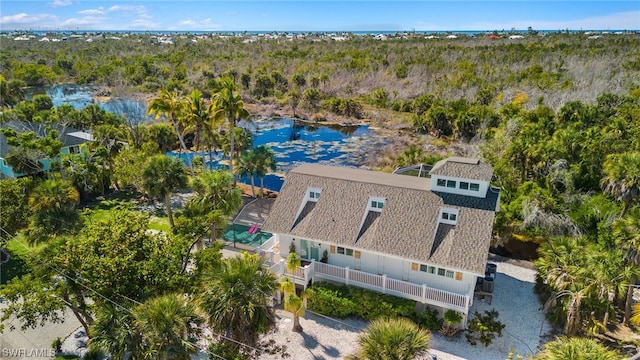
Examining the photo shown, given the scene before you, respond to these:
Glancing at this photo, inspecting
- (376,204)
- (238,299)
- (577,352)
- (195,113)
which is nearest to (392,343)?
(577,352)

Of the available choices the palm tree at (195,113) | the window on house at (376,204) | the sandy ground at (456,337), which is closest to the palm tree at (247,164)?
the palm tree at (195,113)

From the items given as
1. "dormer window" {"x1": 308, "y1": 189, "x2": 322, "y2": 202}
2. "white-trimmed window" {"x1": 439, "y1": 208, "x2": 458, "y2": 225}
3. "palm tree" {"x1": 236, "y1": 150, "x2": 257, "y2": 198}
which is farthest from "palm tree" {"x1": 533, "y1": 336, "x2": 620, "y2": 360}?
"palm tree" {"x1": 236, "y1": 150, "x2": 257, "y2": 198}

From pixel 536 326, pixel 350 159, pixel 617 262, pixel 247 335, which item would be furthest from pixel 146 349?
pixel 350 159

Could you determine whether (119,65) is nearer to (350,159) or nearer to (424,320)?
(350,159)

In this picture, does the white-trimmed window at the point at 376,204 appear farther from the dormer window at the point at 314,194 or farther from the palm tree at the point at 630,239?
the palm tree at the point at 630,239

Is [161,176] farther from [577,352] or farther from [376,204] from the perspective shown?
[577,352]

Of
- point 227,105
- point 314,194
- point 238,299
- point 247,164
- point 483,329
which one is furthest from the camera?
point 247,164
